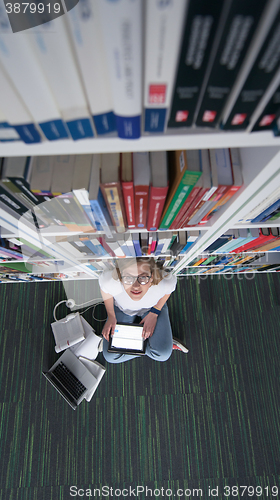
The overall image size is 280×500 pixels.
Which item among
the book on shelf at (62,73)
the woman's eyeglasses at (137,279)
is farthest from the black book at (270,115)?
the woman's eyeglasses at (137,279)

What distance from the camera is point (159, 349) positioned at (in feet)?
5.86

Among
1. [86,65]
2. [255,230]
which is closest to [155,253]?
[255,230]

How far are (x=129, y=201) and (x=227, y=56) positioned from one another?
0.47 metres

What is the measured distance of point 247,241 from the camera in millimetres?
1266

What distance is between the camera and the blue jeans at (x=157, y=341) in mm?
1783

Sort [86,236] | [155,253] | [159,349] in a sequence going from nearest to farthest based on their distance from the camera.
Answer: [86,236] → [155,253] → [159,349]

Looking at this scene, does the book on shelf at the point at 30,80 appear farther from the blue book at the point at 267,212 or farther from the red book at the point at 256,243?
the red book at the point at 256,243

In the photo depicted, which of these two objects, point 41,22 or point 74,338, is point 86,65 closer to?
point 41,22

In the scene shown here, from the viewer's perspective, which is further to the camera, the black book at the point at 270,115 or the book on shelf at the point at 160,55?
the black book at the point at 270,115

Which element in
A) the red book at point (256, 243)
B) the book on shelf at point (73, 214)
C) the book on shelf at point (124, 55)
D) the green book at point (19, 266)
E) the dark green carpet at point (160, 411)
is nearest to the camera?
the book on shelf at point (124, 55)

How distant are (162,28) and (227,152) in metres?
0.48

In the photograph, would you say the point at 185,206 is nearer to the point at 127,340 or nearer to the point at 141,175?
the point at 141,175

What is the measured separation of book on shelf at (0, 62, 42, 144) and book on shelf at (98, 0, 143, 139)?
0.18 metres

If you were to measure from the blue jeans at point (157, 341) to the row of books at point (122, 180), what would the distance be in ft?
3.80
